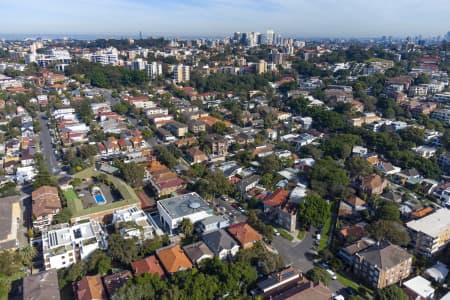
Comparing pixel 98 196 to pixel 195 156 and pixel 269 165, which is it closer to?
Result: pixel 195 156

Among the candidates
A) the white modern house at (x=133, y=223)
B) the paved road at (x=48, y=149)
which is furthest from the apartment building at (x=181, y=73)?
the white modern house at (x=133, y=223)

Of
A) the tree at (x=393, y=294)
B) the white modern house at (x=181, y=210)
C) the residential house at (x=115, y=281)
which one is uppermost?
the white modern house at (x=181, y=210)

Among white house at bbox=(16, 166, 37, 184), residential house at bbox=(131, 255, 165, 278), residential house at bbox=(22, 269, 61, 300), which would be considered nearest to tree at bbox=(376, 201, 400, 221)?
residential house at bbox=(131, 255, 165, 278)

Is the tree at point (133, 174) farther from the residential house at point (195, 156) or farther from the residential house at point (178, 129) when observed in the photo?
the residential house at point (178, 129)

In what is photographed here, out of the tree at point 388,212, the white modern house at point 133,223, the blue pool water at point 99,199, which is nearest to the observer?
the white modern house at point 133,223

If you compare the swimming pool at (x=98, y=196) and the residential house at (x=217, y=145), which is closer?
the swimming pool at (x=98, y=196)

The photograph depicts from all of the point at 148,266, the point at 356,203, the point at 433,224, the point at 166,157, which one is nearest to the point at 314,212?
the point at 356,203

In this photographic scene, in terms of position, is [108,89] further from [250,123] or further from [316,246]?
[316,246]
